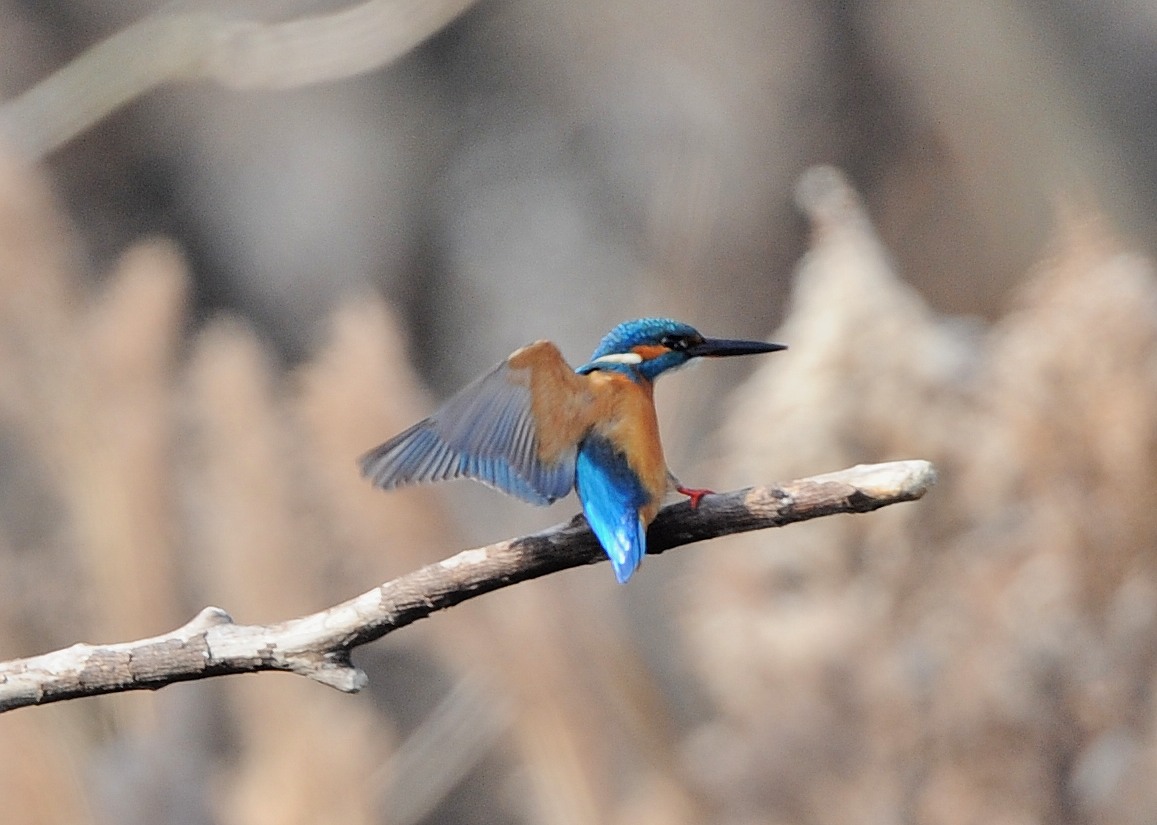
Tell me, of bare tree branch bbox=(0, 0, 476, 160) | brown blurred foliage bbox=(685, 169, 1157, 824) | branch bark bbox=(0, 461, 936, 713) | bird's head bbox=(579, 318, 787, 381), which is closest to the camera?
branch bark bbox=(0, 461, 936, 713)

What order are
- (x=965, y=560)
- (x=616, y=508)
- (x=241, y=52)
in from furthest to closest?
1. (x=241, y=52)
2. (x=965, y=560)
3. (x=616, y=508)

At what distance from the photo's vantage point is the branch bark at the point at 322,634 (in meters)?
0.65

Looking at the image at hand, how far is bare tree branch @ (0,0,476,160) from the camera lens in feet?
6.84

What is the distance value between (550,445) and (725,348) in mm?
138

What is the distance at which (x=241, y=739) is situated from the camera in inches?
62.2

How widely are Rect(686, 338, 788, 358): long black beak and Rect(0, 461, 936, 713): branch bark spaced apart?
0.68 feet

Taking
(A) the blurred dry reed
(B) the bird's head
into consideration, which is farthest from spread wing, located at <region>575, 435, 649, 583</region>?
(A) the blurred dry reed

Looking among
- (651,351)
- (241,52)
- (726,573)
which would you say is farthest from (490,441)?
(241,52)

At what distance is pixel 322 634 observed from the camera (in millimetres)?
660

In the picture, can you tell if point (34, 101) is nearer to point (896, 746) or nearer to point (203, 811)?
point (203, 811)

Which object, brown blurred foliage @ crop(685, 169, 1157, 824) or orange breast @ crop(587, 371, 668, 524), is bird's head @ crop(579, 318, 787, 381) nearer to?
orange breast @ crop(587, 371, 668, 524)

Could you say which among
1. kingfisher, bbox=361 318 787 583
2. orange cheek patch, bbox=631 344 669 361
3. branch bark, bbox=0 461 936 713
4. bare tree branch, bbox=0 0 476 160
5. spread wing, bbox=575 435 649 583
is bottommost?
branch bark, bbox=0 461 936 713

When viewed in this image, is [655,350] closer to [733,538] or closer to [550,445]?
[550,445]

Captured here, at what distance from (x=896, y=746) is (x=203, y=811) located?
717mm
